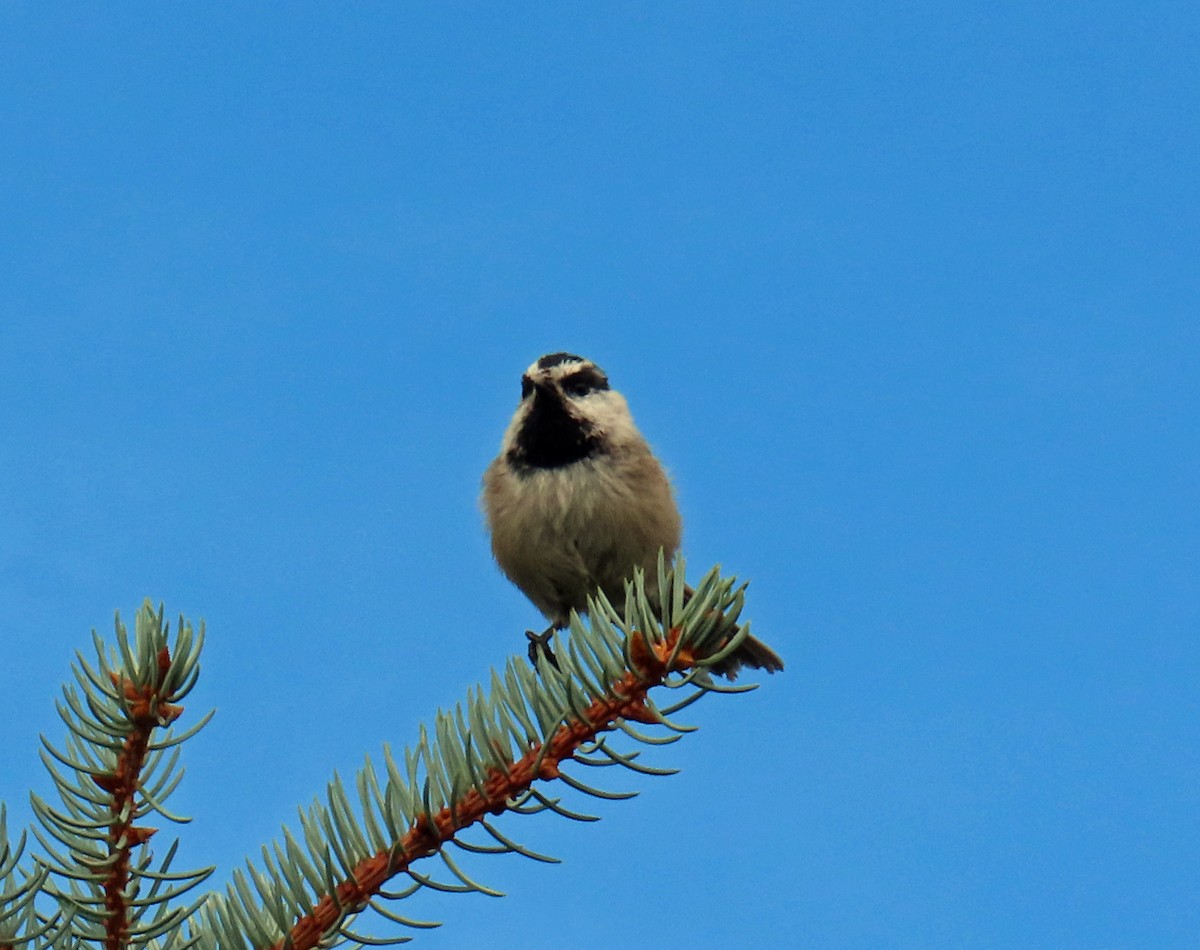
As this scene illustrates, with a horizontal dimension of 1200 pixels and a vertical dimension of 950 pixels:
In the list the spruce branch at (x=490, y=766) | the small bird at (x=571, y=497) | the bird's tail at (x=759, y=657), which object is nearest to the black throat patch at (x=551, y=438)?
the small bird at (x=571, y=497)

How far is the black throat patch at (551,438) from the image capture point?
4.86 meters

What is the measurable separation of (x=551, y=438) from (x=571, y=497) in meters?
0.30

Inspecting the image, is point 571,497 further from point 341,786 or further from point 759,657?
point 341,786

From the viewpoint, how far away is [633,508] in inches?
187

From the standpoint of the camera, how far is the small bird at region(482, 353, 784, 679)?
4715 mm

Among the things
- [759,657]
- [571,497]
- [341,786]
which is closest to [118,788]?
[341,786]

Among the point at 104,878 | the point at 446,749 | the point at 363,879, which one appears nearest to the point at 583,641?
the point at 446,749

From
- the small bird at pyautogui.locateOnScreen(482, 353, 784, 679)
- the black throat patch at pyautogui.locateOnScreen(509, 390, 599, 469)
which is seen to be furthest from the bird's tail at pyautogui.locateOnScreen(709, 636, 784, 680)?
the black throat patch at pyautogui.locateOnScreen(509, 390, 599, 469)

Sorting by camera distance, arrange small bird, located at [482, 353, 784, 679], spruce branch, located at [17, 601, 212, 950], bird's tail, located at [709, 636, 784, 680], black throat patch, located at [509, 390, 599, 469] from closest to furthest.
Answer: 1. spruce branch, located at [17, 601, 212, 950]
2. small bird, located at [482, 353, 784, 679]
3. black throat patch, located at [509, 390, 599, 469]
4. bird's tail, located at [709, 636, 784, 680]

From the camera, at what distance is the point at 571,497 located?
4.71 meters

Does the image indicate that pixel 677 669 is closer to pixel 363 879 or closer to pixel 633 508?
pixel 363 879

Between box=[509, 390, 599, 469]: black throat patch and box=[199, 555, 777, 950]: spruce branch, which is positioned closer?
box=[199, 555, 777, 950]: spruce branch

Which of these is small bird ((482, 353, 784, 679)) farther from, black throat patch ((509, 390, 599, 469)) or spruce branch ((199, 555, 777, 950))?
spruce branch ((199, 555, 777, 950))

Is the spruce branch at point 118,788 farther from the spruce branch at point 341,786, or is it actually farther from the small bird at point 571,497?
the small bird at point 571,497
